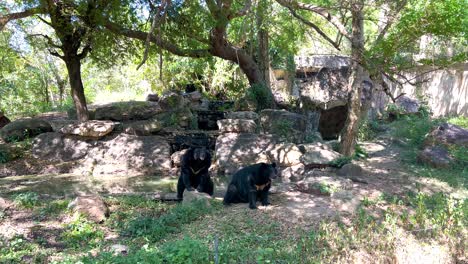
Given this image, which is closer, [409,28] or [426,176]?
[409,28]

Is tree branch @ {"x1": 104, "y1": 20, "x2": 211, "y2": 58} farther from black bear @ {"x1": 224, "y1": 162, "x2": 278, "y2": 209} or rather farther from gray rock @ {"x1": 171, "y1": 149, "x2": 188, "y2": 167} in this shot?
black bear @ {"x1": 224, "y1": 162, "x2": 278, "y2": 209}

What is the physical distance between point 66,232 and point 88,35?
7.67m

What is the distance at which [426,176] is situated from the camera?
903 cm

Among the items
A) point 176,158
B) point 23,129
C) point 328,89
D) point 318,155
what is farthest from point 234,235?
point 23,129

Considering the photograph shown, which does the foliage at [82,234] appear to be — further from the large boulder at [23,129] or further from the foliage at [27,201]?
the large boulder at [23,129]

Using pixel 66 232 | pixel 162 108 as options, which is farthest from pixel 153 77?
pixel 66 232

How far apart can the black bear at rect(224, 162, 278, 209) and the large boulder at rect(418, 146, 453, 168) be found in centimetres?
504

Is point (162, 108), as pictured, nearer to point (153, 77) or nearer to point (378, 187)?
point (153, 77)

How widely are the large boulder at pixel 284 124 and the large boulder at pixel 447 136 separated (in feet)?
11.7

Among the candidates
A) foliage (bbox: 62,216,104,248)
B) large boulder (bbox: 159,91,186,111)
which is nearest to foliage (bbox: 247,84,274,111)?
large boulder (bbox: 159,91,186,111)

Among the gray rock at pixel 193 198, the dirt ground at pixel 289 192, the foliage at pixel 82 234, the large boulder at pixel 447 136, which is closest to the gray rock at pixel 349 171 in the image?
the dirt ground at pixel 289 192

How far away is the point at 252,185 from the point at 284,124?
595cm

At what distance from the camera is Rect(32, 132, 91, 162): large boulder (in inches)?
475

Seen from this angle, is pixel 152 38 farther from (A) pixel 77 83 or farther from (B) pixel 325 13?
(B) pixel 325 13
